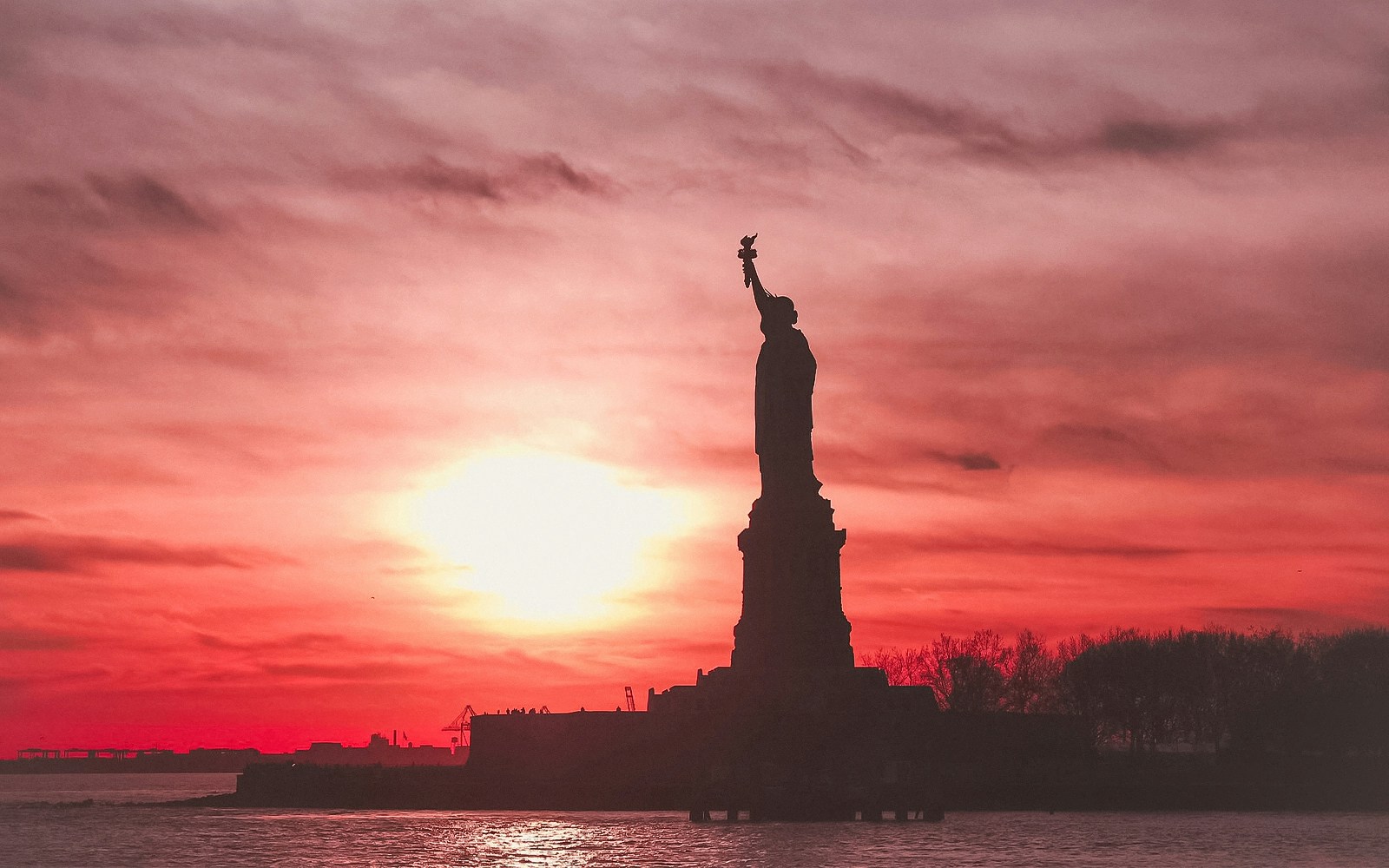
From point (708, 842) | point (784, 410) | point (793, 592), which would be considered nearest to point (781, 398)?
point (784, 410)

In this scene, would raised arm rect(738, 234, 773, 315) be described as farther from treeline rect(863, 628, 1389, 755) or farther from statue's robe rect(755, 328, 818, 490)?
treeline rect(863, 628, 1389, 755)

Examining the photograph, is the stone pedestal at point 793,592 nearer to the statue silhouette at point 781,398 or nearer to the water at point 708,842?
the statue silhouette at point 781,398

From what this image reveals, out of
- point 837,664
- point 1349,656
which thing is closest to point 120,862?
point 837,664

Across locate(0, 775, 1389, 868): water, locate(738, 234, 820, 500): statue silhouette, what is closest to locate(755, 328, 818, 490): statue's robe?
locate(738, 234, 820, 500): statue silhouette

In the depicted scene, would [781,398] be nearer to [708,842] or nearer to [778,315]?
[778,315]

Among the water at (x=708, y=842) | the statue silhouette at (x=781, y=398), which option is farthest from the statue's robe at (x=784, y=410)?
the water at (x=708, y=842)

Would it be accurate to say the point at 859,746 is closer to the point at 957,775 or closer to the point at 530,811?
the point at 957,775

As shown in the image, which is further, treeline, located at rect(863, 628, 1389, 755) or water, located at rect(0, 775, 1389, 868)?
treeline, located at rect(863, 628, 1389, 755)
